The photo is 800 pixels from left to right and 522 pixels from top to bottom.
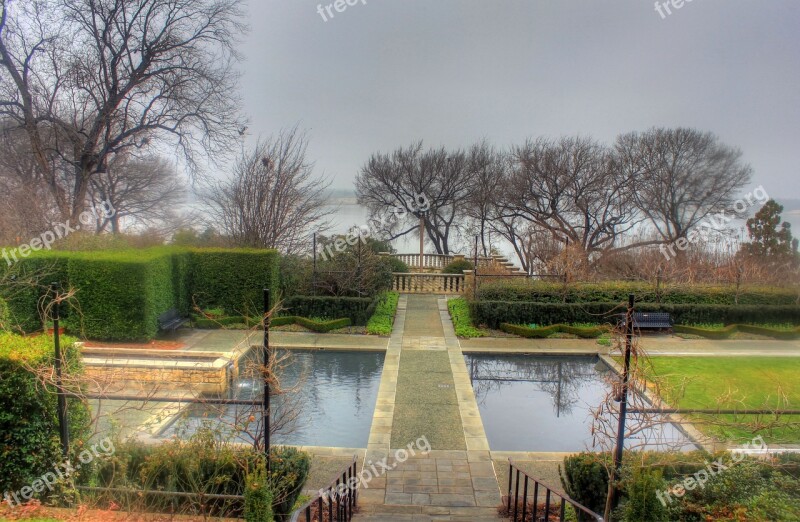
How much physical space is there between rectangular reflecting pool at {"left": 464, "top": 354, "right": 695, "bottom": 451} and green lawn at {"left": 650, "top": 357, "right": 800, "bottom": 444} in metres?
0.89

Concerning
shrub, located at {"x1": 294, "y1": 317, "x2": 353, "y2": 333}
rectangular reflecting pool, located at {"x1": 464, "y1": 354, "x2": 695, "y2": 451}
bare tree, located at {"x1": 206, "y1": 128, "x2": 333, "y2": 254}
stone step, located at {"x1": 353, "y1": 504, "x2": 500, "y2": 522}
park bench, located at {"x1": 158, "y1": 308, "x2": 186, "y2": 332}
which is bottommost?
stone step, located at {"x1": 353, "y1": 504, "x2": 500, "y2": 522}

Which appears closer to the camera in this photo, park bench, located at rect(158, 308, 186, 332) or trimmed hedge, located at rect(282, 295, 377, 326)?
park bench, located at rect(158, 308, 186, 332)

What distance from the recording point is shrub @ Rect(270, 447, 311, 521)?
509 cm

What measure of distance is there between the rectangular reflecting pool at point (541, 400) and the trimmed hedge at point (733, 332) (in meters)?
4.28

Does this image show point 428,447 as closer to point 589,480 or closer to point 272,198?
point 589,480

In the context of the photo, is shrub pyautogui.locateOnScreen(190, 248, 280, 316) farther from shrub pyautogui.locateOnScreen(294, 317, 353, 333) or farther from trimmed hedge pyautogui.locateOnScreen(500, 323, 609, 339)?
trimmed hedge pyautogui.locateOnScreen(500, 323, 609, 339)

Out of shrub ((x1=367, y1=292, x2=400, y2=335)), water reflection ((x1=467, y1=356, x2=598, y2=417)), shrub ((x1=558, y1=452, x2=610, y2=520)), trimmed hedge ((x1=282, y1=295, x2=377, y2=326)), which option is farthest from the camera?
trimmed hedge ((x1=282, y1=295, x2=377, y2=326))

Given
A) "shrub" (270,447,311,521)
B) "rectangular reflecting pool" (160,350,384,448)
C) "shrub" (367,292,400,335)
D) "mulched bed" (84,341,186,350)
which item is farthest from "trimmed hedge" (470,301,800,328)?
"shrub" (270,447,311,521)

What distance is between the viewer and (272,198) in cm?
1733

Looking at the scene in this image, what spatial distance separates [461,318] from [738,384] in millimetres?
7510

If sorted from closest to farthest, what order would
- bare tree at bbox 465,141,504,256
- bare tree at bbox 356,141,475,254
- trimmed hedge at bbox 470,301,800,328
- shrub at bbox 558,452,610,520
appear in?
shrub at bbox 558,452,610,520
trimmed hedge at bbox 470,301,800,328
bare tree at bbox 465,141,504,256
bare tree at bbox 356,141,475,254

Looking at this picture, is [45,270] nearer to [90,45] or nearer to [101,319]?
[101,319]

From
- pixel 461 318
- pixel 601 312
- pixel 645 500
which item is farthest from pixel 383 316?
pixel 645 500

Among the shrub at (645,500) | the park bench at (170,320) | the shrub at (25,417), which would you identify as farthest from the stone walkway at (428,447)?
the park bench at (170,320)
